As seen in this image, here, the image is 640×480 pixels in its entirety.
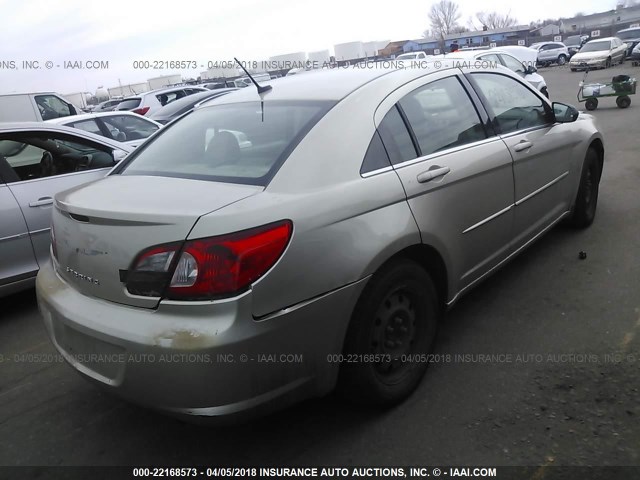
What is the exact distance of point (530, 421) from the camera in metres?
2.49

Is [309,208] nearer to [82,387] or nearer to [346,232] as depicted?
[346,232]

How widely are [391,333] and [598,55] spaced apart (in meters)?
28.8

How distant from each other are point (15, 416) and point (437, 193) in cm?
256

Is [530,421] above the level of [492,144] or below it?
below

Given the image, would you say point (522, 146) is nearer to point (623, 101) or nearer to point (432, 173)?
point (432, 173)

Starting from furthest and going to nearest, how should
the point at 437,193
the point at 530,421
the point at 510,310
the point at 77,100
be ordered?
the point at 77,100 < the point at 510,310 < the point at 437,193 < the point at 530,421

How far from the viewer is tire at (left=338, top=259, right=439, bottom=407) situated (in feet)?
7.87

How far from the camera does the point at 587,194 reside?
4.75m

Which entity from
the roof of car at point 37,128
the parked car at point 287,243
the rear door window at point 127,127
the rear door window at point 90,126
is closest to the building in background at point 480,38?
the rear door window at point 127,127

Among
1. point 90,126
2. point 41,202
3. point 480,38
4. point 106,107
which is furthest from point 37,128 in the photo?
point 480,38

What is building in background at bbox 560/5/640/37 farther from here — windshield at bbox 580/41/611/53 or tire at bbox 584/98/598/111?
tire at bbox 584/98/598/111

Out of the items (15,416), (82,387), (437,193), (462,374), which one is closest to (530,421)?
(462,374)

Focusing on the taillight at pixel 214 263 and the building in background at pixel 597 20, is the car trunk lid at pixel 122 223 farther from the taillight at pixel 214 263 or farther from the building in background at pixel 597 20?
the building in background at pixel 597 20

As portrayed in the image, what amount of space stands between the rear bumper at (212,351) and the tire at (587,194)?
10.4ft
